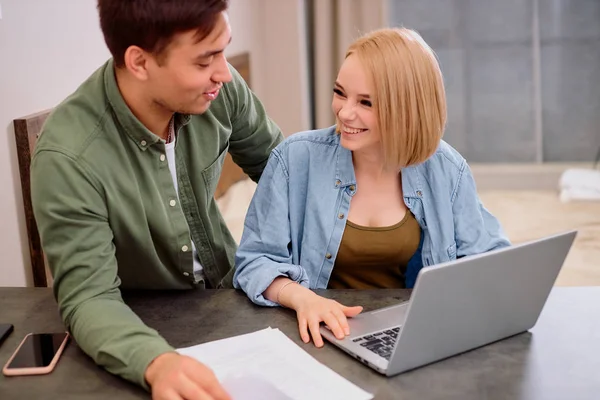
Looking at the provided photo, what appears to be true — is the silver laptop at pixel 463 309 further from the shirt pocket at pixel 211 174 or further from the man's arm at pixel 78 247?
the shirt pocket at pixel 211 174

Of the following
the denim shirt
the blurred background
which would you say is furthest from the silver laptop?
the blurred background

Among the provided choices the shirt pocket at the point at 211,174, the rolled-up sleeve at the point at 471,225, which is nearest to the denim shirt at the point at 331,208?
the rolled-up sleeve at the point at 471,225

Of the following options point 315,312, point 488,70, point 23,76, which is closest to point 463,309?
point 315,312

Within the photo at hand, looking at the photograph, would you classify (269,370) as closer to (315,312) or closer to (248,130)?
(315,312)

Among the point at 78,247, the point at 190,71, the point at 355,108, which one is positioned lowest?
the point at 78,247

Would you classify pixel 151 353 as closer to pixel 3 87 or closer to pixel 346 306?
pixel 346 306

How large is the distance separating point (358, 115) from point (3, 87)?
77cm

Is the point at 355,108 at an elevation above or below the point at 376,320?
above

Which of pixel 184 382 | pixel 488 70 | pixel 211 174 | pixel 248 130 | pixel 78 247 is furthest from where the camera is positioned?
pixel 488 70

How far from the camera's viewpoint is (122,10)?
1.27 m

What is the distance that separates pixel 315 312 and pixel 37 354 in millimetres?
426

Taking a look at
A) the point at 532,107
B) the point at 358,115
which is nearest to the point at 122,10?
the point at 358,115

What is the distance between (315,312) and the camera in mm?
1268

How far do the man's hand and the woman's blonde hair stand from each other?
0.61 metres
